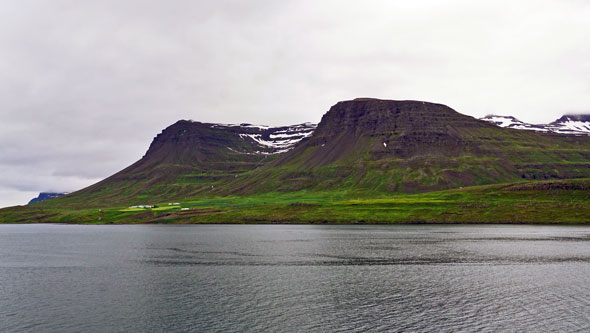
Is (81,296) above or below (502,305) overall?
above

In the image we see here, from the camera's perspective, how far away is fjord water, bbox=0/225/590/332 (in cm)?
5181

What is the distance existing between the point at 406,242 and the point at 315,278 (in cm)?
5962

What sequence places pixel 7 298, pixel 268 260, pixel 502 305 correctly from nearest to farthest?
1. pixel 502 305
2. pixel 7 298
3. pixel 268 260

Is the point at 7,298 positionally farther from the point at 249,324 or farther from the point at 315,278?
the point at 315,278

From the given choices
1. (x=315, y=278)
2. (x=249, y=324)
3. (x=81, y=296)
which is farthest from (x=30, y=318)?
(x=315, y=278)

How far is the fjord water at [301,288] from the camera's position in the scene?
51.8m

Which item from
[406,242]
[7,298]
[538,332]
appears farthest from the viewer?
[406,242]

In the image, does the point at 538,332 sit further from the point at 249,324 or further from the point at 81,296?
the point at 81,296

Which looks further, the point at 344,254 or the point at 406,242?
the point at 406,242

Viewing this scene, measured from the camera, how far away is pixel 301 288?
69.4 metres

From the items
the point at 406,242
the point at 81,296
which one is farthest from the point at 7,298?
the point at 406,242

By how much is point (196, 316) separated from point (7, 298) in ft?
97.0

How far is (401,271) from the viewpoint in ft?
274

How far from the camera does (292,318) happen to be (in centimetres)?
5328
